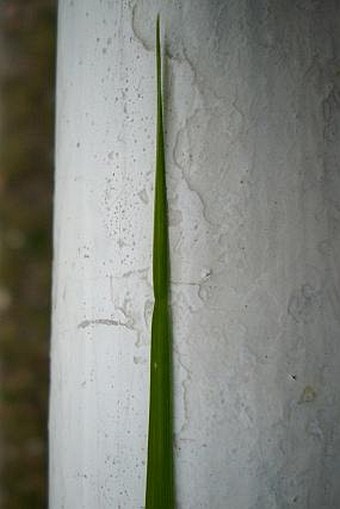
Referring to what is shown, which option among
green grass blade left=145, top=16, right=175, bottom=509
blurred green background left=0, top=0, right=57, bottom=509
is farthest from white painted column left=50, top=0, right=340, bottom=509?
blurred green background left=0, top=0, right=57, bottom=509

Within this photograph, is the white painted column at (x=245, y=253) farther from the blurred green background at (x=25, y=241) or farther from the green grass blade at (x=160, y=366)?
the blurred green background at (x=25, y=241)

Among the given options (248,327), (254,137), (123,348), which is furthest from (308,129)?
(123,348)

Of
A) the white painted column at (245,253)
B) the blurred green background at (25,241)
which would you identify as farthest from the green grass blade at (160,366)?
the blurred green background at (25,241)

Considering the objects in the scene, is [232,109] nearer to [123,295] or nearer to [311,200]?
[311,200]

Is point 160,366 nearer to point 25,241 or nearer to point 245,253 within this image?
point 245,253

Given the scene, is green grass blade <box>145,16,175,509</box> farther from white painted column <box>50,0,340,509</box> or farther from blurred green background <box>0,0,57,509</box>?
blurred green background <box>0,0,57,509</box>

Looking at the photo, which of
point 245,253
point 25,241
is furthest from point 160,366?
point 25,241

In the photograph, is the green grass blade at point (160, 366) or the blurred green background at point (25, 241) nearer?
the green grass blade at point (160, 366)
